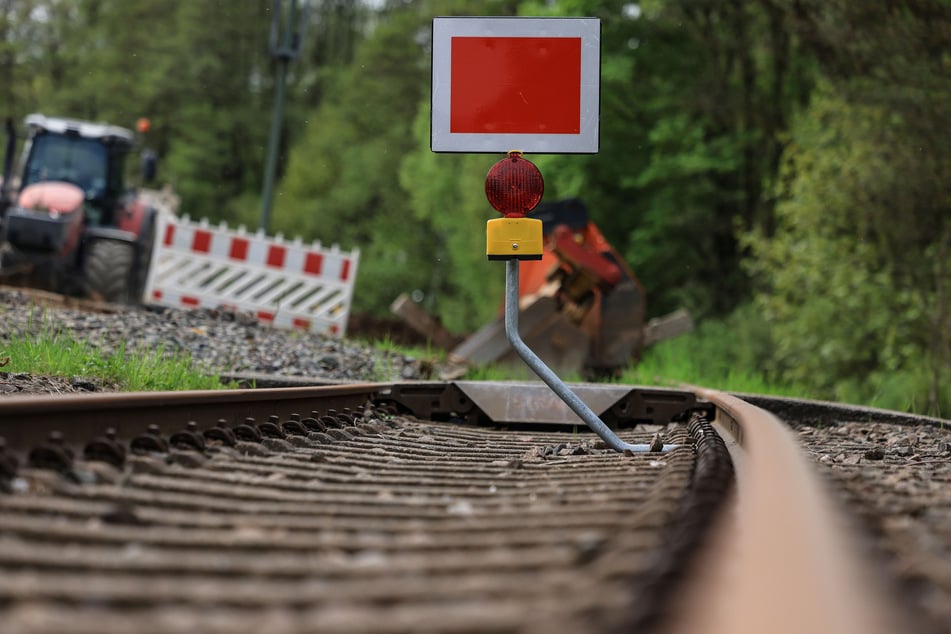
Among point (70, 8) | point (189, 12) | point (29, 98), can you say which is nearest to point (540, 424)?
point (189, 12)

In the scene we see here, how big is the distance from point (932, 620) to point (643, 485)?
51.8 inches

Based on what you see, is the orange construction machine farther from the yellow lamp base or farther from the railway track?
the railway track

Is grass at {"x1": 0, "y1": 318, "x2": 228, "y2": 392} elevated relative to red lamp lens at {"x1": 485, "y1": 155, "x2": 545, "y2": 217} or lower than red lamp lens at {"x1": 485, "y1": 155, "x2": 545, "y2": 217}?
lower

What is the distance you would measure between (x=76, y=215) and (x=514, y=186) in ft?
37.4

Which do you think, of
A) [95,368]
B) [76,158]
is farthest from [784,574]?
[76,158]

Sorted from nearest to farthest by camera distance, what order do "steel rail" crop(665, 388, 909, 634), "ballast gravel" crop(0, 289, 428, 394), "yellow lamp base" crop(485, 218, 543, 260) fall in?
"steel rail" crop(665, 388, 909, 634) → "yellow lamp base" crop(485, 218, 543, 260) → "ballast gravel" crop(0, 289, 428, 394)

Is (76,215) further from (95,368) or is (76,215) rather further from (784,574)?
(784,574)

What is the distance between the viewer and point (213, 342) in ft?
31.4

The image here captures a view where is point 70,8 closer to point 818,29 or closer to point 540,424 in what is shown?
point 818,29

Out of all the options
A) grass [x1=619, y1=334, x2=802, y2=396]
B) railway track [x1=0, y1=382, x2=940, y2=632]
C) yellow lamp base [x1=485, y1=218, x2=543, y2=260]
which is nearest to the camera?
railway track [x1=0, y1=382, x2=940, y2=632]

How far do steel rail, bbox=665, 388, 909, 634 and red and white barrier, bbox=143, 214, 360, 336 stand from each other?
12495 mm

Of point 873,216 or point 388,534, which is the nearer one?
point 388,534

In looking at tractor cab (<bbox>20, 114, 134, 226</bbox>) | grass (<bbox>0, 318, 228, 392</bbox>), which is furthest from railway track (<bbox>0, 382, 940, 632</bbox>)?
tractor cab (<bbox>20, 114, 134, 226</bbox>)

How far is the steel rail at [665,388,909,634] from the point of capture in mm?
1227
